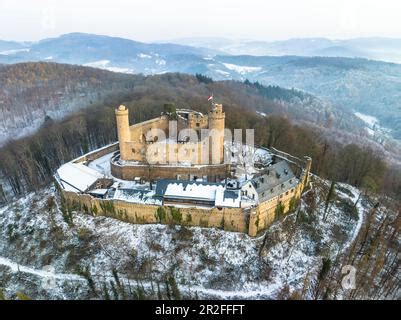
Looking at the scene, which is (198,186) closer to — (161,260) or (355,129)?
(161,260)

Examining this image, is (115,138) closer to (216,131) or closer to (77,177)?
(77,177)

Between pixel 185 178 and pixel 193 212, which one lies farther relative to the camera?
pixel 185 178

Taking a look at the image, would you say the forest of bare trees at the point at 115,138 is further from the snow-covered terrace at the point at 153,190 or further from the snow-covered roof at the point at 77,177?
the snow-covered terrace at the point at 153,190

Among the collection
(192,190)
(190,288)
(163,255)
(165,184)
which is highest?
(165,184)

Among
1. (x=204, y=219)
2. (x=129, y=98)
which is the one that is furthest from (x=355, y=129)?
(x=204, y=219)

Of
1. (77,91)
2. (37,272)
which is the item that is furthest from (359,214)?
(77,91)

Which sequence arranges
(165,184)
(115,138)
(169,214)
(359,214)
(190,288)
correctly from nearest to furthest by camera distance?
1. (190,288)
2. (169,214)
3. (165,184)
4. (359,214)
5. (115,138)

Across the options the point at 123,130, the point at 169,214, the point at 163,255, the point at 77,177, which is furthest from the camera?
the point at 123,130

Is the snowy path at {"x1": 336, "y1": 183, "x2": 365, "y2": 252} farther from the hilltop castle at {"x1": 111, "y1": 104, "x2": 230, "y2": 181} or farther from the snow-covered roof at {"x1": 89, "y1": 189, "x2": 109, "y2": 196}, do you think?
the snow-covered roof at {"x1": 89, "y1": 189, "x2": 109, "y2": 196}
